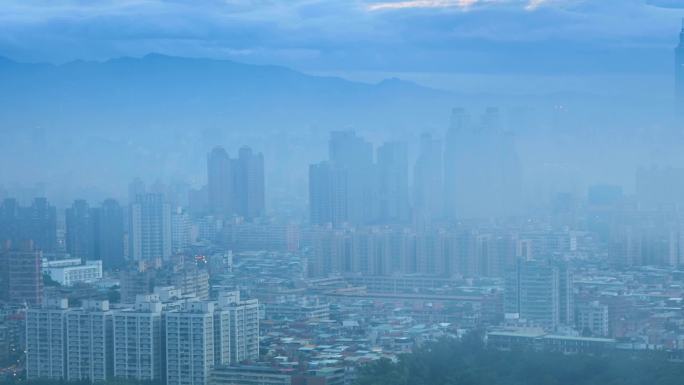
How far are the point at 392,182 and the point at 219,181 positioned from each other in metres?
1.88

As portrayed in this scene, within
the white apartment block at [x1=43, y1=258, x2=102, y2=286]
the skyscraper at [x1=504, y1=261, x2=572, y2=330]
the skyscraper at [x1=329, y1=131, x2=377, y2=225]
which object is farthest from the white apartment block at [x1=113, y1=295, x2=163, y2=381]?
the skyscraper at [x1=329, y1=131, x2=377, y2=225]

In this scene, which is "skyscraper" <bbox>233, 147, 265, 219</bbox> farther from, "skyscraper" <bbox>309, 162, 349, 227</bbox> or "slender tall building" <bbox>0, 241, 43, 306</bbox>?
"slender tall building" <bbox>0, 241, 43, 306</bbox>

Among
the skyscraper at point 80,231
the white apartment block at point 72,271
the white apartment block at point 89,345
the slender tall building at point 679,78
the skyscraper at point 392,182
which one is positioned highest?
the slender tall building at point 679,78

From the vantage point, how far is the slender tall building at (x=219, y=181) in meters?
14.0

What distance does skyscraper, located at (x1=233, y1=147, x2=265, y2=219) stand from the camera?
13.8 meters

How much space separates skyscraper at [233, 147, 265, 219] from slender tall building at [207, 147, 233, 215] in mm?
94

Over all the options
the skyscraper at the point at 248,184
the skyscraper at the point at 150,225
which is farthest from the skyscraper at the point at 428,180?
the skyscraper at the point at 150,225

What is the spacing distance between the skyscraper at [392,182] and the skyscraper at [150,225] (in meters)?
2.12

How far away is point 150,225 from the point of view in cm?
1390

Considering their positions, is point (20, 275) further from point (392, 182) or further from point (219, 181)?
point (392, 182)

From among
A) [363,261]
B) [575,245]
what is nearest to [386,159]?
[363,261]

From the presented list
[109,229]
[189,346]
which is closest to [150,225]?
[109,229]

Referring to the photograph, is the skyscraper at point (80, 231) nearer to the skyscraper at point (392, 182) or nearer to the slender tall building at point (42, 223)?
the slender tall building at point (42, 223)

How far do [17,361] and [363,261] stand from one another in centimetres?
501
